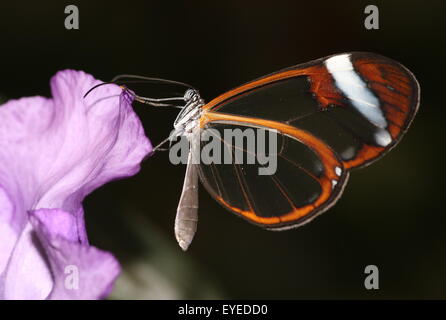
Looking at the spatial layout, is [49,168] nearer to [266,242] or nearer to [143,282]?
[143,282]

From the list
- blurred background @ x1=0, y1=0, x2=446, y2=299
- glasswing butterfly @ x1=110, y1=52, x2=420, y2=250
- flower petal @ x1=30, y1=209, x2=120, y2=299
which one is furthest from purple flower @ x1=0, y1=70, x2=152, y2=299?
blurred background @ x1=0, y1=0, x2=446, y2=299

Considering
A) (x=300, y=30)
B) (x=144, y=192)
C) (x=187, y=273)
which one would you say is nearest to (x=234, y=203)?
(x=187, y=273)

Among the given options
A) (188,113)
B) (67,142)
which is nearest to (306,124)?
(188,113)

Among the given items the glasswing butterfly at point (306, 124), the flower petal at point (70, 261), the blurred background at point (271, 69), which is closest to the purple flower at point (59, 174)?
the flower petal at point (70, 261)

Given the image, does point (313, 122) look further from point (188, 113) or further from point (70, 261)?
point (70, 261)

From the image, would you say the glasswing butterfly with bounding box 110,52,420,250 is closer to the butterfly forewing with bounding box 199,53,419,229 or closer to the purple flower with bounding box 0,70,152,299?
the butterfly forewing with bounding box 199,53,419,229

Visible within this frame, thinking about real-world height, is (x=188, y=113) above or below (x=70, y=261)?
above
